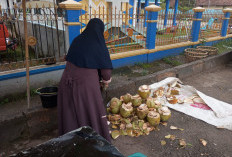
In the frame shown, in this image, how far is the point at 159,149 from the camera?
9.95ft

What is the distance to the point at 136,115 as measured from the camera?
3756mm

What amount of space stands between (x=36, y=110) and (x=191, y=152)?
8.83ft

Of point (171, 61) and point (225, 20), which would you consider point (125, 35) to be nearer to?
point (171, 61)

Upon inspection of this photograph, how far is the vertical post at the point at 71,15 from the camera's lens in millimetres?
4172

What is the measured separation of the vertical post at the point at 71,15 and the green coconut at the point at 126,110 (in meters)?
2.15

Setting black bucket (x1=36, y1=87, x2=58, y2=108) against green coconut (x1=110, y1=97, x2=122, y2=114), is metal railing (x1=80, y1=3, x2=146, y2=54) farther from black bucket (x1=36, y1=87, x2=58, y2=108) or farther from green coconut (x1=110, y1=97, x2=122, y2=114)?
black bucket (x1=36, y1=87, x2=58, y2=108)

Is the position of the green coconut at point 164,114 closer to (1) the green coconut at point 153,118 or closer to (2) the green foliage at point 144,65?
(1) the green coconut at point 153,118

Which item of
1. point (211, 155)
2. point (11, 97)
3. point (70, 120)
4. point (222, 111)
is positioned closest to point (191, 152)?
point (211, 155)

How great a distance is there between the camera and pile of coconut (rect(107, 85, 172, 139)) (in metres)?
3.42

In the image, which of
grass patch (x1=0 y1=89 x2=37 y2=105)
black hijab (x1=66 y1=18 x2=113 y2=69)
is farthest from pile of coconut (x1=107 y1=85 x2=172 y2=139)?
grass patch (x1=0 y1=89 x2=37 y2=105)

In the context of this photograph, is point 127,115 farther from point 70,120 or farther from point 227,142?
point 227,142

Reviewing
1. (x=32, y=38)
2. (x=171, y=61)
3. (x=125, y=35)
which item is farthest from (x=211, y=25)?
(x=32, y=38)

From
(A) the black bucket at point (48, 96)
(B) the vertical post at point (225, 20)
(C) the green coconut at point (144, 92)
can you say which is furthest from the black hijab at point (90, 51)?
(B) the vertical post at point (225, 20)

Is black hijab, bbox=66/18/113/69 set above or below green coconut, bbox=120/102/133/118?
above
